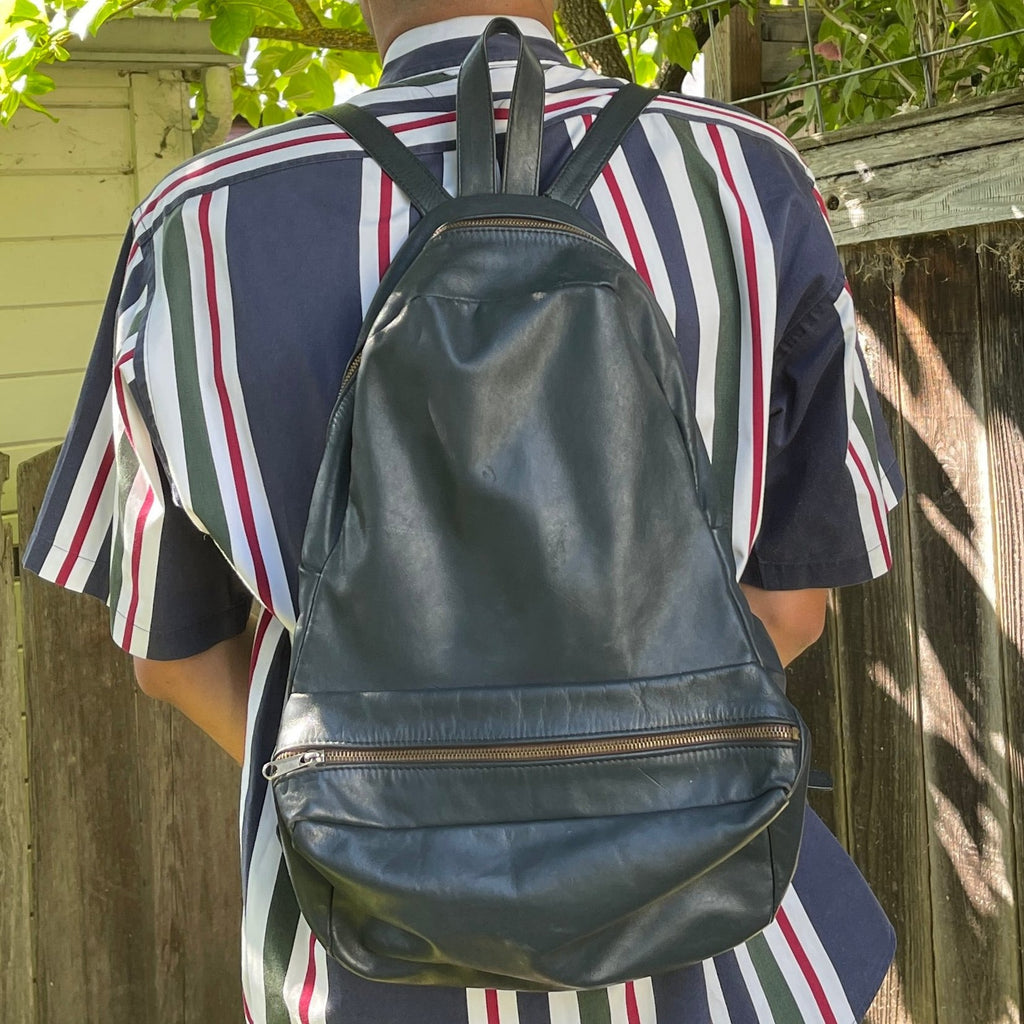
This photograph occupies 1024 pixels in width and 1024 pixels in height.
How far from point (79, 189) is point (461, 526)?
3482 millimetres

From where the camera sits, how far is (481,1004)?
45.6 inches

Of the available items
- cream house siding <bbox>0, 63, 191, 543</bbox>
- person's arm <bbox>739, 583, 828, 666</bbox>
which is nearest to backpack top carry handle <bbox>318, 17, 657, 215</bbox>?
person's arm <bbox>739, 583, 828, 666</bbox>

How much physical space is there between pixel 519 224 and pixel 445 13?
34cm

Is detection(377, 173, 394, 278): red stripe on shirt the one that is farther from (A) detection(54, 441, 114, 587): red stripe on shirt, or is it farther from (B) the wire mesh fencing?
(B) the wire mesh fencing

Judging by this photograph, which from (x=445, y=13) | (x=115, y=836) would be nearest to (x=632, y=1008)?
(x=445, y=13)

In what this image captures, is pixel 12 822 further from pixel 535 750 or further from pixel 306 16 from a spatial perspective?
pixel 535 750

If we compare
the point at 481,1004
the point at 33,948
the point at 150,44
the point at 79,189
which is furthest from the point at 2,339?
the point at 481,1004

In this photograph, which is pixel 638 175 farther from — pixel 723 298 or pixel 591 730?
pixel 591 730

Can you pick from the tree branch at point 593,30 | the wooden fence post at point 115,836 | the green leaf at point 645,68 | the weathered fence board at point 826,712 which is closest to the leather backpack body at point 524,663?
the weathered fence board at point 826,712

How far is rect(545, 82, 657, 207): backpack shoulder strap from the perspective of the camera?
1.14 meters

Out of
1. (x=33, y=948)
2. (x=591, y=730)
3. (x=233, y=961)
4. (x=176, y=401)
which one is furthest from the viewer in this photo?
(x=233, y=961)

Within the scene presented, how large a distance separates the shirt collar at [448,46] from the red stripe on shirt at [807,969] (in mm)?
900

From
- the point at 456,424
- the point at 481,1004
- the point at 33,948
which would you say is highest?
the point at 456,424

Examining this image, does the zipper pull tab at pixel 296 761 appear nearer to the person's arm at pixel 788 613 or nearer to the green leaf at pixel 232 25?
the person's arm at pixel 788 613
